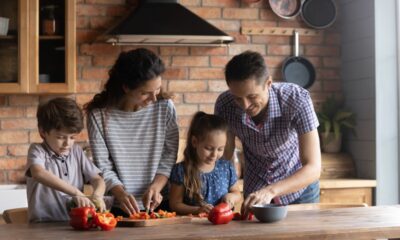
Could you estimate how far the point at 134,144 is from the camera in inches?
105

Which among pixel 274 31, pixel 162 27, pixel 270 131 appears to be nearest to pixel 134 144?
pixel 270 131

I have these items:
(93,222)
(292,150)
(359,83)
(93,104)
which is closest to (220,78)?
(359,83)

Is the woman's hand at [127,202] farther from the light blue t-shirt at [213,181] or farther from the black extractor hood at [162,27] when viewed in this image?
the black extractor hood at [162,27]

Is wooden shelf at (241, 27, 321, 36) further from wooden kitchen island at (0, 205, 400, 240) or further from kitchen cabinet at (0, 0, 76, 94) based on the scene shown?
wooden kitchen island at (0, 205, 400, 240)

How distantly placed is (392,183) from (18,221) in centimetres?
279

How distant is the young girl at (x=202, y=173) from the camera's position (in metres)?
2.80

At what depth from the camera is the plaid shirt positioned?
2793 millimetres

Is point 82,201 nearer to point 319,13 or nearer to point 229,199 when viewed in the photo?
point 229,199

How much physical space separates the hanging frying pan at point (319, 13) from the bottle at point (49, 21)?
173 centimetres

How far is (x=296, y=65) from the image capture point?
498 centimetres

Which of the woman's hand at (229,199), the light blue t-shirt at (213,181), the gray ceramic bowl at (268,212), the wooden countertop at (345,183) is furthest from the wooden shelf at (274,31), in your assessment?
the gray ceramic bowl at (268,212)

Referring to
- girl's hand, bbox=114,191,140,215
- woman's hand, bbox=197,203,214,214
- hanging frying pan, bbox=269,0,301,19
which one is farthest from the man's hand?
hanging frying pan, bbox=269,0,301,19

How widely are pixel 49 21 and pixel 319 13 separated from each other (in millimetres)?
1889

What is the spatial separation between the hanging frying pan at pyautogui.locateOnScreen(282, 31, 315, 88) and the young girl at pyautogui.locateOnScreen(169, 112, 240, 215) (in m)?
2.13
